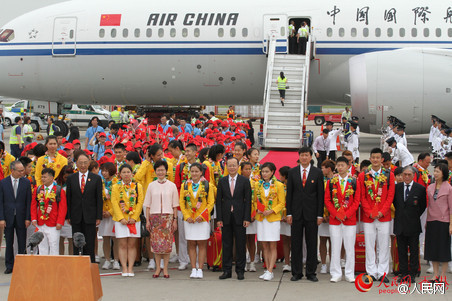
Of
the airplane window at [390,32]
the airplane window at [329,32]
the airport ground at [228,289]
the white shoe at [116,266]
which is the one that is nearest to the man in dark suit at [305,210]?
the airport ground at [228,289]

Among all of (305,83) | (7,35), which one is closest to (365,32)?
(305,83)

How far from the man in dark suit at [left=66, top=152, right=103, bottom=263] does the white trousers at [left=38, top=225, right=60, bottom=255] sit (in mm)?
265

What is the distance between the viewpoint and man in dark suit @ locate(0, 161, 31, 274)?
8.62 m

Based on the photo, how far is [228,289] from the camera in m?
7.64

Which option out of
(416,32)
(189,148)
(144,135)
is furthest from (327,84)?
(189,148)

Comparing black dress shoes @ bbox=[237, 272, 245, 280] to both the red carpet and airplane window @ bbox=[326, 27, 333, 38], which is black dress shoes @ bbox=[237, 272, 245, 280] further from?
Answer: airplane window @ bbox=[326, 27, 333, 38]

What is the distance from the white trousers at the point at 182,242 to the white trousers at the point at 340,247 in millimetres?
2201

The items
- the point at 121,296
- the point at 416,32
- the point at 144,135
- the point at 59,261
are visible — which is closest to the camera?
the point at 59,261

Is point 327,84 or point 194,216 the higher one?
point 327,84

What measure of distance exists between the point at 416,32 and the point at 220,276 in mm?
15701

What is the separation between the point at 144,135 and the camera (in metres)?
13.3

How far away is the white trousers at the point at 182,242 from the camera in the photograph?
29.1ft

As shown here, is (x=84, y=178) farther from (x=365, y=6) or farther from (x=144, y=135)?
(x=365, y=6)

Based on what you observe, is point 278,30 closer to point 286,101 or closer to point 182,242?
point 286,101
